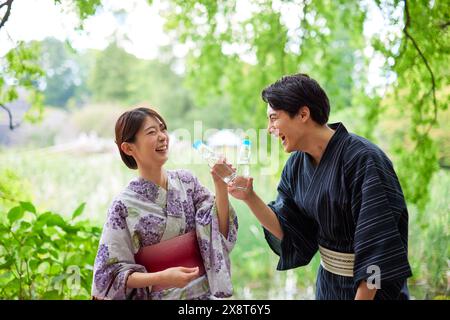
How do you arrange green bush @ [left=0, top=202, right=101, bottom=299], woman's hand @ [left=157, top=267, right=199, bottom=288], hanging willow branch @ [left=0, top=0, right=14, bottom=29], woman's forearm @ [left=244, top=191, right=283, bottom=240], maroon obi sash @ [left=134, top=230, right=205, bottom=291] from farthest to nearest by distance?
green bush @ [left=0, top=202, right=101, bottom=299] → hanging willow branch @ [left=0, top=0, right=14, bottom=29] → woman's forearm @ [left=244, top=191, right=283, bottom=240] → maroon obi sash @ [left=134, top=230, right=205, bottom=291] → woman's hand @ [left=157, top=267, right=199, bottom=288]

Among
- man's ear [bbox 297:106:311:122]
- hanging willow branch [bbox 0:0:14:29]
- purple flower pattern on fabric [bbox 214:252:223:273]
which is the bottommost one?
purple flower pattern on fabric [bbox 214:252:223:273]

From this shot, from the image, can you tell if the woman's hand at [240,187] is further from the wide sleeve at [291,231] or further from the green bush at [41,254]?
the green bush at [41,254]

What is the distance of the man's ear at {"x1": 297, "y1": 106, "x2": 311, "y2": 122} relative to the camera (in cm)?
156

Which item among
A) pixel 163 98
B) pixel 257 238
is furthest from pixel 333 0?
pixel 163 98

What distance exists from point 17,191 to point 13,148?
1.69m

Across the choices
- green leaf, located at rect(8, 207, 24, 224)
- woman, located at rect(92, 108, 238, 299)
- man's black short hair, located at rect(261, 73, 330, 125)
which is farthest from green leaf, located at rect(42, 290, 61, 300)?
man's black short hair, located at rect(261, 73, 330, 125)

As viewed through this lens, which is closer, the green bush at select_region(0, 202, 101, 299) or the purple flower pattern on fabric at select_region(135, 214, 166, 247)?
the purple flower pattern on fabric at select_region(135, 214, 166, 247)

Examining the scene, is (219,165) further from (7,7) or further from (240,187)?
(7,7)

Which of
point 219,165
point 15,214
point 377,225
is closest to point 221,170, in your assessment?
point 219,165

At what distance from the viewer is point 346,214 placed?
1565 mm

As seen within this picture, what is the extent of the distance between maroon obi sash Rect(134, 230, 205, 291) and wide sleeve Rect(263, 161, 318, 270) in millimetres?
385

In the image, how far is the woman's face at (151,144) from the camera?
4.90ft

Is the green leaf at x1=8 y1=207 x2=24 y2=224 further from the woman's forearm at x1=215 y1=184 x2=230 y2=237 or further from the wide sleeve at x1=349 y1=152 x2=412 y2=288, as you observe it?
the wide sleeve at x1=349 y1=152 x2=412 y2=288

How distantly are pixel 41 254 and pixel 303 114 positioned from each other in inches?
53.2
